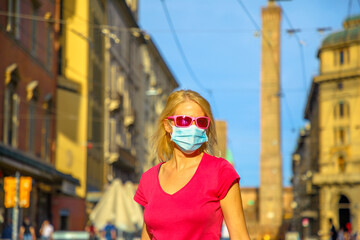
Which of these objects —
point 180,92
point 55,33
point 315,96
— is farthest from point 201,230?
point 315,96

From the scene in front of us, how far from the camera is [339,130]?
6034 cm

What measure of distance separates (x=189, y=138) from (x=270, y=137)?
6698 cm

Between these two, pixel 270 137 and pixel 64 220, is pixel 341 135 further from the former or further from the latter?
pixel 64 220

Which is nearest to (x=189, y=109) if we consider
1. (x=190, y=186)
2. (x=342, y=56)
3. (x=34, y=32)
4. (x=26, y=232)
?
(x=190, y=186)

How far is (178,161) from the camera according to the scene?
2928 mm

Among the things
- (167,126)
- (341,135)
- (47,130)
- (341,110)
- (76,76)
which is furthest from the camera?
(341,110)

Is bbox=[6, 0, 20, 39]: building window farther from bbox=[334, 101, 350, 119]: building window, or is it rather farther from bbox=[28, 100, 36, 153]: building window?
bbox=[334, 101, 350, 119]: building window

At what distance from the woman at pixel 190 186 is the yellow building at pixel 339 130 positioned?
56.1 m

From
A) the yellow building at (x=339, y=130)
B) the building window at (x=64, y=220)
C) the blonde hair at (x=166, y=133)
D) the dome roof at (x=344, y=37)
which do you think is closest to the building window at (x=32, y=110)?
the building window at (x=64, y=220)

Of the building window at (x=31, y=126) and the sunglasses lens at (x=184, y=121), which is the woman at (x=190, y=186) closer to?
the sunglasses lens at (x=184, y=121)

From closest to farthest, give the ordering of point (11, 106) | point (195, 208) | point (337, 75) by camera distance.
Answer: point (195, 208) < point (11, 106) < point (337, 75)

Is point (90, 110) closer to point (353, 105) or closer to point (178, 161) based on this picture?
point (353, 105)

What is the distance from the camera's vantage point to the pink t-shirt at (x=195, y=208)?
266 centimetres

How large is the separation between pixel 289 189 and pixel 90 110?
86108 mm
